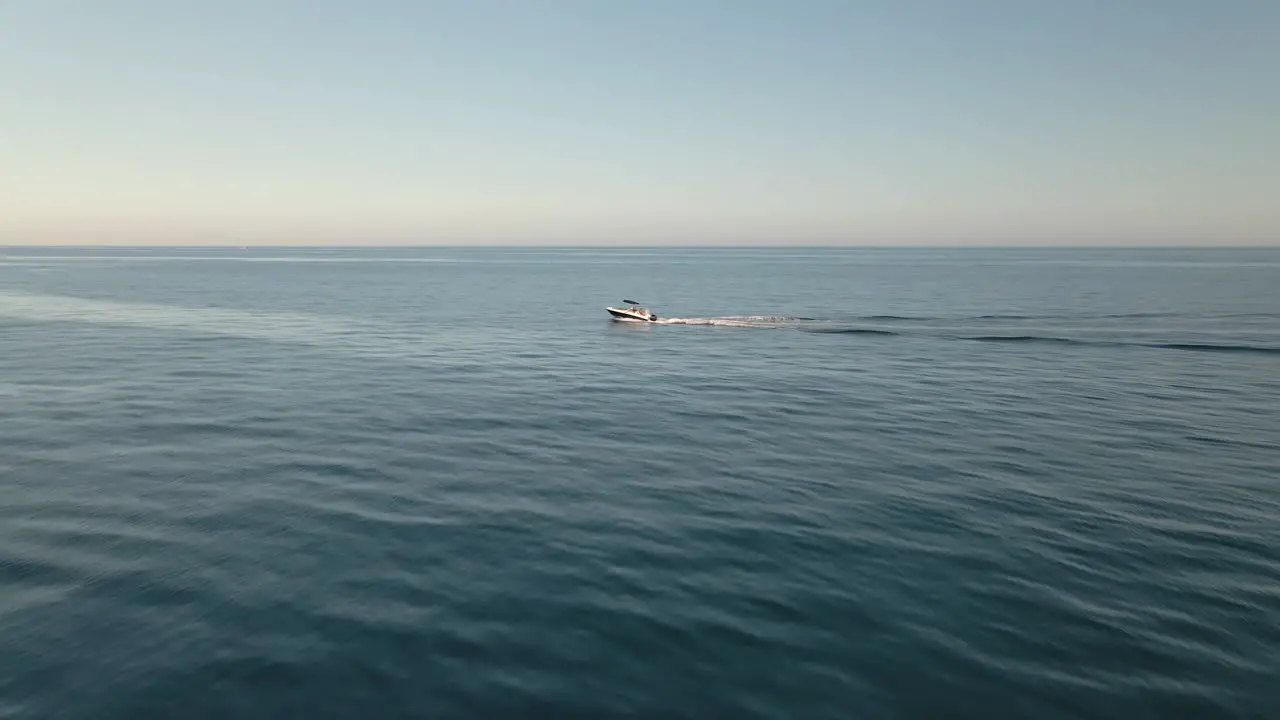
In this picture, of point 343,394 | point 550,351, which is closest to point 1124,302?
point 550,351

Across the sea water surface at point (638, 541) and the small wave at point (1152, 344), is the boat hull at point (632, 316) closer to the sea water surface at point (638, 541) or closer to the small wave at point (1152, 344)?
the sea water surface at point (638, 541)

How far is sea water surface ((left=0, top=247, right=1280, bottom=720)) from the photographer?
48.8 ft

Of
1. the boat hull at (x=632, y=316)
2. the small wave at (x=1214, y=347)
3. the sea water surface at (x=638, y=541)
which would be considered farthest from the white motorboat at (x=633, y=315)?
the small wave at (x=1214, y=347)

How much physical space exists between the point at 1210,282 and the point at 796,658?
165899 mm

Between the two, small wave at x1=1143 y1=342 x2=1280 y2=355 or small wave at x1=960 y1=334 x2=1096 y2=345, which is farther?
small wave at x1=960 y1=334 x2=1096 y2=345

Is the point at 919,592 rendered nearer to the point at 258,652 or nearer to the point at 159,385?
the point at 258,652

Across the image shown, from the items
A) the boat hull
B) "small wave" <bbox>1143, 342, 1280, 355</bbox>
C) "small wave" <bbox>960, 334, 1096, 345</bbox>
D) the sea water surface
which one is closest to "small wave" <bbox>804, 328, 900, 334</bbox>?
"small wave" <bbox>960, 334, 1096, 345</bbox>

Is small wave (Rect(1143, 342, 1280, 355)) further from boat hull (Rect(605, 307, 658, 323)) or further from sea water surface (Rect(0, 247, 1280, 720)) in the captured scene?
boat hull (Rect(605, 307, 658, 323))

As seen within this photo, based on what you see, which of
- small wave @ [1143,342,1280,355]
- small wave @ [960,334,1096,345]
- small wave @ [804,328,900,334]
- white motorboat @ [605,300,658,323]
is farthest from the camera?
white motorboat @ [605,300,658,323]

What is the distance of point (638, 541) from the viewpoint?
21.7 m

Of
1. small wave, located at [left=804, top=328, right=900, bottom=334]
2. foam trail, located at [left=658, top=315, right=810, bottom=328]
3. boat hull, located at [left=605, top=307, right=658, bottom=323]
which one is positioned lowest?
small wave, located at [left=804, top=328, right=900, bottom=334]

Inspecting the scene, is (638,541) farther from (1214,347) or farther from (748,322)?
(1214,347)

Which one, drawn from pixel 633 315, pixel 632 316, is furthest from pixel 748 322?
pixel 632 316

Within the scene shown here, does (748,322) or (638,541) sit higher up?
(748,322)
